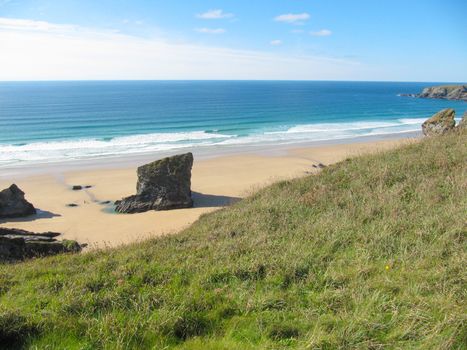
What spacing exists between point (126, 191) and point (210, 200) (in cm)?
590

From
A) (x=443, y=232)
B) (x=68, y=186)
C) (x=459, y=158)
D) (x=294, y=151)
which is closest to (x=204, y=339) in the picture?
(x=443, y=232)

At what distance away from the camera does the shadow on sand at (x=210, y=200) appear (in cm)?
2073

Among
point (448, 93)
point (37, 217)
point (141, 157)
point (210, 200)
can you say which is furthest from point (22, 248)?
point (448, 93)

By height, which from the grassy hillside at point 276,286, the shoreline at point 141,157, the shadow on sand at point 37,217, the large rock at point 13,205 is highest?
the shoreline at point 141,157

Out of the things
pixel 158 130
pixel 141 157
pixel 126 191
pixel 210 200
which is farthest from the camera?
pixel 158 130

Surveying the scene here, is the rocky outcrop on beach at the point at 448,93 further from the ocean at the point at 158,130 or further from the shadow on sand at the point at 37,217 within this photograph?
the shadow on sand at the point at 37,217

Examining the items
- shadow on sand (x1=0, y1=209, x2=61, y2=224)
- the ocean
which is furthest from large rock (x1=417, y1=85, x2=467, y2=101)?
shadow on sand (x1=0, y1=209, x2=61, y2=224)

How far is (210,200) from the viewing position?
21797 millimetres

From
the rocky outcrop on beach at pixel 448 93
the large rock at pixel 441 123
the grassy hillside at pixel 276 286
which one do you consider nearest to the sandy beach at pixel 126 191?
the large rock at pixel 441 123

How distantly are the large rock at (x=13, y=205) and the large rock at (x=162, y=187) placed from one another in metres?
4.40

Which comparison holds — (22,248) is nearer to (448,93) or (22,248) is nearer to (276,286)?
(276,286)

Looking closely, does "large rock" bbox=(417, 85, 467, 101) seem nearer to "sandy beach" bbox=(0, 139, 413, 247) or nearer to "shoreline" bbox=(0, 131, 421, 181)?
"shoreline" bbox=(0, 131, 421, 181)

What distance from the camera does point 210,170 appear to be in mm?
29672

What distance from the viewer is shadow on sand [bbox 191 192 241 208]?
2073 centimetres
